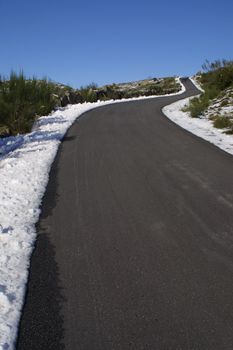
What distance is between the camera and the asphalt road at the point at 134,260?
130 inches

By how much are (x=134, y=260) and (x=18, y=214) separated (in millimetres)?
2058

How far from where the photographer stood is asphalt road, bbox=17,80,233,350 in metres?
3.31

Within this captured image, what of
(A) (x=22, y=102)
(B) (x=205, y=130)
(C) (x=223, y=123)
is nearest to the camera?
(B) (x=205, y=130)

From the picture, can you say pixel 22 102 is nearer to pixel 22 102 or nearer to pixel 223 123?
pixel 22 102

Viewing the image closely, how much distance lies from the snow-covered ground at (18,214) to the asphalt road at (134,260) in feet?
0.35

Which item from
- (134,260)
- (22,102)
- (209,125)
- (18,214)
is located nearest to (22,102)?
(22,102)

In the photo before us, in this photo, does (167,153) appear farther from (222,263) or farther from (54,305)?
(54,305)

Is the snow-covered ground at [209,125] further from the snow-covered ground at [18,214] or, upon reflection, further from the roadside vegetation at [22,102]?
the roadside vegetation at [22,102]

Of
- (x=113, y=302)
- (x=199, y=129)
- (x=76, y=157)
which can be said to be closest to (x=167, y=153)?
(x=76, y=157)

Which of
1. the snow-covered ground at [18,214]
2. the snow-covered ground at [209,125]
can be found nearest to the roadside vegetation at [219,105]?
the snow-covered ground at [209,125]

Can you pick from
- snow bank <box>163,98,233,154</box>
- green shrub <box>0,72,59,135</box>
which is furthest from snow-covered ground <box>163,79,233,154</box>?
green shrub <box>0,72,59,135</box>

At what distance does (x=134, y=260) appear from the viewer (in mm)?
4457

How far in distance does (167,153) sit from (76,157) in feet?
6.58

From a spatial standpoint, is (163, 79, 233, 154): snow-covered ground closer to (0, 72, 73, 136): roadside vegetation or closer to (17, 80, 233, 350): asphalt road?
(17, 80, 233, 350): asphalt road
